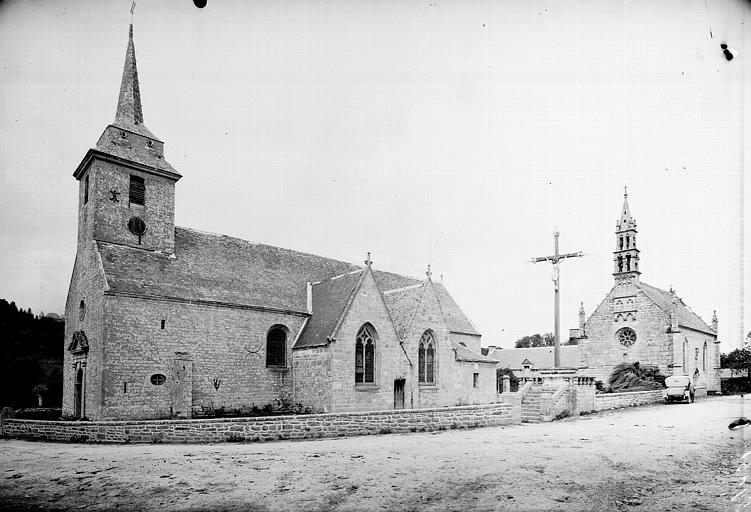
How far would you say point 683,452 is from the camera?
12781 millimetres

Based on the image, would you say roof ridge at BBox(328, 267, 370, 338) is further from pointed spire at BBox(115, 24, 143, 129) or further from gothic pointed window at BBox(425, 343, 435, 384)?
pointed spire at BBox(115, 24, 143, 129)

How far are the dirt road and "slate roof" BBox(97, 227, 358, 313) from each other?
30.4 ft

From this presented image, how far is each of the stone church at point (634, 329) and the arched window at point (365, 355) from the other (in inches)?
777

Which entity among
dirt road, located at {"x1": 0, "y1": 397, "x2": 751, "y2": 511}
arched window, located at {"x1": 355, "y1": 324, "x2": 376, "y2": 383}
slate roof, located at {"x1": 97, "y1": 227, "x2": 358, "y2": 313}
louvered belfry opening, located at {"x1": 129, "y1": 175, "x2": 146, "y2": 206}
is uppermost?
louvered belfry opening, located at {"x1": 129, "y1": 175, "x2": 146, "y2": 206}

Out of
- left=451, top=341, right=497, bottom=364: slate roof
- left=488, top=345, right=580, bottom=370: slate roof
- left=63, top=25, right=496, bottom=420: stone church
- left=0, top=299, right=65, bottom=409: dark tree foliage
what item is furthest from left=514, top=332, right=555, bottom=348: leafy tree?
left=0, top=299, right=65, bottom=409: dark tree foliage

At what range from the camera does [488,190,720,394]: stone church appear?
123 ft

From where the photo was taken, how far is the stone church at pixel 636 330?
37500mm

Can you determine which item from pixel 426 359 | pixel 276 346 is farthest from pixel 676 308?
pixel 276 346

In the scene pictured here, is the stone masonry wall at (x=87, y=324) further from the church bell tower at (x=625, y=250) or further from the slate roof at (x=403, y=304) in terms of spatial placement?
the church bell tower at (x=625, y=250)

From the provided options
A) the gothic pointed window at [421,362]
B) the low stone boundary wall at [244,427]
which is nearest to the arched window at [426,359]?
the gothic pointed window at [421,362]

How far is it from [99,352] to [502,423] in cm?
1725

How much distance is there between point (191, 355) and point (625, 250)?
1331 inches

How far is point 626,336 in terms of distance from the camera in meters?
39.9

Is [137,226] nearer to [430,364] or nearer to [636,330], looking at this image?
[430,364]
